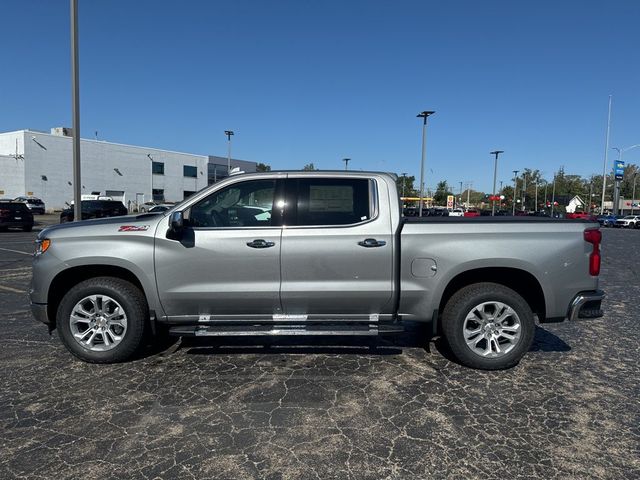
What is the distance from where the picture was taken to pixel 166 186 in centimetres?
6041

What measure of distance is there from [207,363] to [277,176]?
2.04m

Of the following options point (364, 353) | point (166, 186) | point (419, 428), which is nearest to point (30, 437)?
point (419, 428)

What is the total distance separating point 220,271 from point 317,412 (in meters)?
1.62

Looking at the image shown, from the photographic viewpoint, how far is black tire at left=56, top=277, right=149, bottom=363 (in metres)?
4.50

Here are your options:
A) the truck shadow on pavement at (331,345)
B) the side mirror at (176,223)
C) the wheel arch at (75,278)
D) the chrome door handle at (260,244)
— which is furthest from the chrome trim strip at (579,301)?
the wheel arch at (75,278)

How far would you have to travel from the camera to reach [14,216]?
2255 cm

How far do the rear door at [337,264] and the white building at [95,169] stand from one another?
50.0m

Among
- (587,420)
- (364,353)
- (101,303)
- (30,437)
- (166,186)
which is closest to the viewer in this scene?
(30,437)

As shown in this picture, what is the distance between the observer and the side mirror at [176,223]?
4312mm

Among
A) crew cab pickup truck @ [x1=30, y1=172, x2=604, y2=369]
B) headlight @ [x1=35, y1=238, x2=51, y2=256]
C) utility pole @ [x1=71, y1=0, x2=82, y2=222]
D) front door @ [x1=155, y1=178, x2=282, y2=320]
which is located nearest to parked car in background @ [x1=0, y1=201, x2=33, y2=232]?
utility pole @ [x1=71, y1=0, x2=82, y2=222]

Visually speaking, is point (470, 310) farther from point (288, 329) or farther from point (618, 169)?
point (618, 169)

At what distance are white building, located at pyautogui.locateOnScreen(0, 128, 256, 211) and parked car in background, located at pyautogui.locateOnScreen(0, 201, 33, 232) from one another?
26.6 meters

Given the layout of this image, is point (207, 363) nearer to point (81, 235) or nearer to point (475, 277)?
point (81, 235)

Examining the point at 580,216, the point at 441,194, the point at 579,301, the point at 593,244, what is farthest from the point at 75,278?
the point at 441,194
